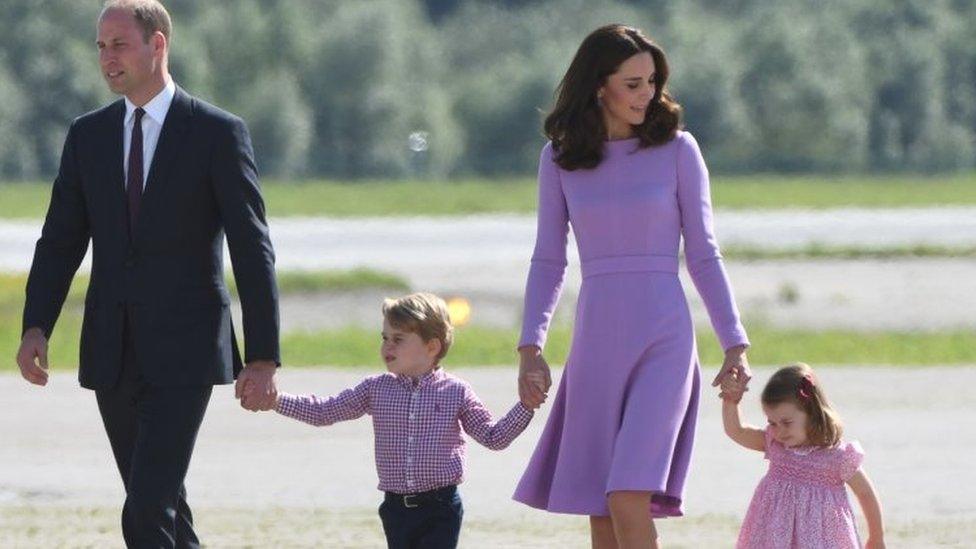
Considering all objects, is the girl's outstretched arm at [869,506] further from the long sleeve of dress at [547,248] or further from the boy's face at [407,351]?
the boy's face at [407,351]

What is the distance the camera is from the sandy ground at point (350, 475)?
391 inches

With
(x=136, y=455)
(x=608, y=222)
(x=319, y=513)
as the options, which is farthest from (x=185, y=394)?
(x=319, y=513)

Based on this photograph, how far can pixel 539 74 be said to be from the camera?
8850cm

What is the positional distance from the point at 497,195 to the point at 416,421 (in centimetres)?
6236

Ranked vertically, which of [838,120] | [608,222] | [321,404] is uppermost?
[838,120]

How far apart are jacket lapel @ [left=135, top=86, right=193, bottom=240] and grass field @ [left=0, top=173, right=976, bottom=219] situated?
50279 mm

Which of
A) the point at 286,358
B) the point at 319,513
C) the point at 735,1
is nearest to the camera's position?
the point at 319,513

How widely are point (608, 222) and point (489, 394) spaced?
890 centimetres

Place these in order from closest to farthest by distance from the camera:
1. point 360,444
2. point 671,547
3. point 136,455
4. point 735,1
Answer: point 136,455 < point 671,547 < point 360,444 < point 735,1

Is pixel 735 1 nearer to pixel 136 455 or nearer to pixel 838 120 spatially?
pixel 838 120

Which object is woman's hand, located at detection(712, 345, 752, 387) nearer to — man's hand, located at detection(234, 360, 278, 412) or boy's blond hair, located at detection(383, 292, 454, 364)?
boy's blond hair, located at detection(383, 292, 454, 364)

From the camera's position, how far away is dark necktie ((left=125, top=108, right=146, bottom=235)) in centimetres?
679

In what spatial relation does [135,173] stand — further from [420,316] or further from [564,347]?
[564,347]

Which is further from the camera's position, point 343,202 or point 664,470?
point 343,202
